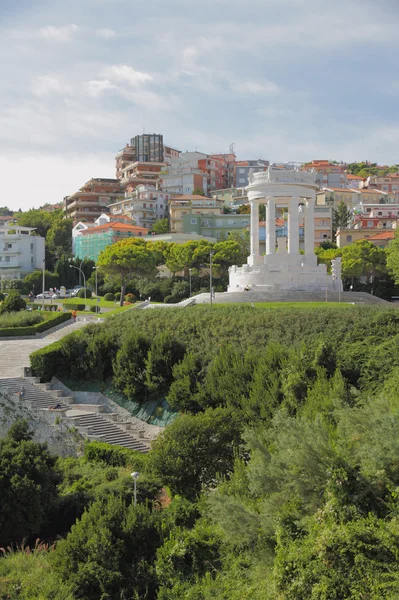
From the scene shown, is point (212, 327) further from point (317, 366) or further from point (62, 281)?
point (62, 281)

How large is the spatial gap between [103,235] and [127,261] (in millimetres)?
28299

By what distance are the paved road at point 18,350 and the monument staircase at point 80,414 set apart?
1.82m

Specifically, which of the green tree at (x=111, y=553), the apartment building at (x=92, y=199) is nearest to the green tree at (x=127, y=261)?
the green tree at (x=111, y=553)

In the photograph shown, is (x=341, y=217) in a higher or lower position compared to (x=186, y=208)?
lower

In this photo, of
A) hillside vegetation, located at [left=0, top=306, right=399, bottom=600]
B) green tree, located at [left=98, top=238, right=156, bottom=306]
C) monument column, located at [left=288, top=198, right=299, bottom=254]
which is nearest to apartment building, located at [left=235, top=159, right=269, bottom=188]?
green tree, located at [left=98, top=238, right=156, bottom=306]

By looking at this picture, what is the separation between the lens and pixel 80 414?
100 feet

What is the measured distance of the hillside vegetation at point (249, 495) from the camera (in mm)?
15648

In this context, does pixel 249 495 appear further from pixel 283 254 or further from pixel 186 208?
pixel 186 208

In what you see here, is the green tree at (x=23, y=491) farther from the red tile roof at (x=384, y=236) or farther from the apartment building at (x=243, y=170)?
the apartment building at (x=243, y=170)

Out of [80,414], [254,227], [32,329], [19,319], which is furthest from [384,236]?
[80,414]

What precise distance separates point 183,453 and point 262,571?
6965 mm

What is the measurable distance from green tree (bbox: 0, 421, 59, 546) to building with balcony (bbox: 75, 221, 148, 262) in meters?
69.6

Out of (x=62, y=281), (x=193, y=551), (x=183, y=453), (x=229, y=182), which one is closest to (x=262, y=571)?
(x=193, y=551)

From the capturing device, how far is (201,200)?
4016 inches
